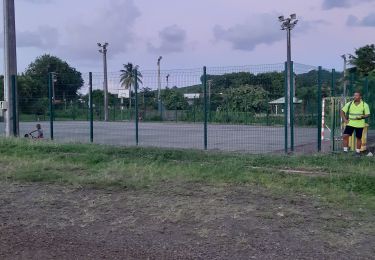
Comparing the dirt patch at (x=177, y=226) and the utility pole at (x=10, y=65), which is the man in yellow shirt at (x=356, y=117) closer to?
the dirt patch at (x=177, y=226)

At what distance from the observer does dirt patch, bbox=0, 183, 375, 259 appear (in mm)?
Answer: 5754

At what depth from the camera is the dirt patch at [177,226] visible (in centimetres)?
575

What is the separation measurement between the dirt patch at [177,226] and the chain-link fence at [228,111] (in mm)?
6589

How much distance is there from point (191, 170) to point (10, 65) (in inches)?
391

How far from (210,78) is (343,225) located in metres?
9.13

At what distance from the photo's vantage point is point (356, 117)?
13586 mm

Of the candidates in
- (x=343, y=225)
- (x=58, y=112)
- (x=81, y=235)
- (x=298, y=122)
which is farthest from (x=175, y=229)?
(x=58, y=112)

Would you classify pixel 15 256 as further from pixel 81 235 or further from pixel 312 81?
pixel 312 81

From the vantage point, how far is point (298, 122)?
60.1 feet

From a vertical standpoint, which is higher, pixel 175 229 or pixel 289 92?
pixel 289 92

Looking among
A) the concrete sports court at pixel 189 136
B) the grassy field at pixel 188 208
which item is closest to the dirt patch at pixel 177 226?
the grassy field at pixel 188 208

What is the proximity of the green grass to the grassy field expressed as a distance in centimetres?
2

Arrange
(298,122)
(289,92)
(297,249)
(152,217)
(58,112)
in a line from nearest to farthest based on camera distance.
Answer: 1. (297,249)
2. (152,217)
3. (289,92)
4. (298,122)
5. (58,112)

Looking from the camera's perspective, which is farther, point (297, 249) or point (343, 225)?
point (343, 225)
